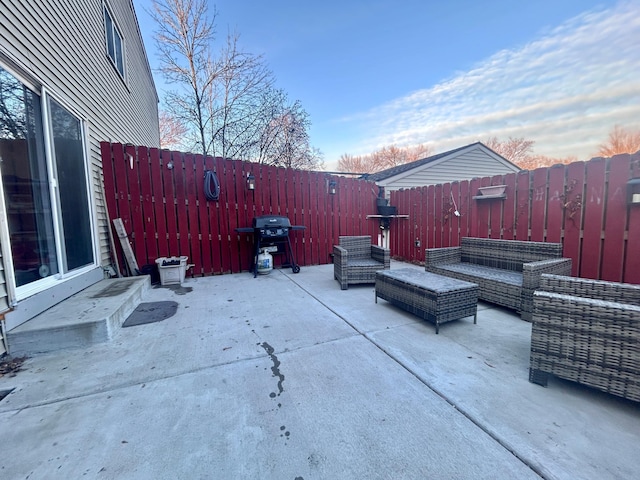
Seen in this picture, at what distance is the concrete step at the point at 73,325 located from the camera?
6.54 ft

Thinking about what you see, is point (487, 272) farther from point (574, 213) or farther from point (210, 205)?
point (210, 205)

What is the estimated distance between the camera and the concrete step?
199cm

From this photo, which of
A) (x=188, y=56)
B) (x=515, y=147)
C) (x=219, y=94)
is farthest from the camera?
(x=515, y=147)

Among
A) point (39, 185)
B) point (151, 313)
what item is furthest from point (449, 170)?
point (39, 185)

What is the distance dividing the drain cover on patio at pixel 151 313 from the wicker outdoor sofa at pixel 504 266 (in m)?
3.55

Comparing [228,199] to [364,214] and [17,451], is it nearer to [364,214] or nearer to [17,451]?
[364,214]

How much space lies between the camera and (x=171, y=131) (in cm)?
1152

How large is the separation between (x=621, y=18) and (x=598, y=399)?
20.6 ft

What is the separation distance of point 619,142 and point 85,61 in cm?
1997

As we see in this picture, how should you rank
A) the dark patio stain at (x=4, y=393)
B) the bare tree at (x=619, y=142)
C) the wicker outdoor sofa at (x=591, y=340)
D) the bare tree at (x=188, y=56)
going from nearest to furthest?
the wicker outdoor sofa at (x=591, y=340)
the dark patio stain at (x=4, y=393)
the bare tree at (x=188, y=56)
the bare tree at (x=619, y=142)

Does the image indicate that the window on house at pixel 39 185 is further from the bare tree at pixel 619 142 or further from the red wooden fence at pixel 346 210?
the bare tree at pixel 619 142

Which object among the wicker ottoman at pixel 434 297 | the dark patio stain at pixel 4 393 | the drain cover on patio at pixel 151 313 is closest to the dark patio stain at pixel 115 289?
the drain cover on patio at pixel 151 313

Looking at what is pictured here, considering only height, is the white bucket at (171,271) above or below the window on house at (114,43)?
below

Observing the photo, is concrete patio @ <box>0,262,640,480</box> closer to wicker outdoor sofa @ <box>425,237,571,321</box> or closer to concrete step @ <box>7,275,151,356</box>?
concrete step @ <box>7,275,151,356</box>
